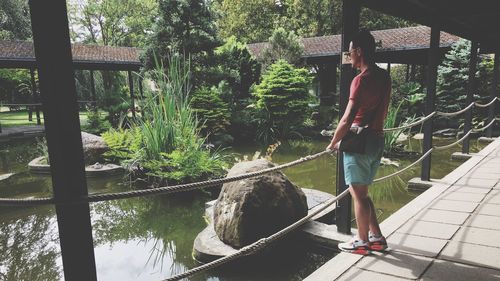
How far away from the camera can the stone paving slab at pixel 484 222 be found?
282cm

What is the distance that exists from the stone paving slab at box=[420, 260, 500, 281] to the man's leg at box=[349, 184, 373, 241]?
1.36ft

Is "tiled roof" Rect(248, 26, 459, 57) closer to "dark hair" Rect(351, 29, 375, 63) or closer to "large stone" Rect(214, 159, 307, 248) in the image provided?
"large stone" Rect(214, 159, 307, 248)

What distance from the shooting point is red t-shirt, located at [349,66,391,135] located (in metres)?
2.06

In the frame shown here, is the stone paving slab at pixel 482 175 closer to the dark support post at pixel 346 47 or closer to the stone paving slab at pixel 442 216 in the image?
the stone paving slab at pixel 442 216

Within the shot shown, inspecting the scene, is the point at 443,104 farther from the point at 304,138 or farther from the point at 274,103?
the point at 274,103

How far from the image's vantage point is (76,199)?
135cm

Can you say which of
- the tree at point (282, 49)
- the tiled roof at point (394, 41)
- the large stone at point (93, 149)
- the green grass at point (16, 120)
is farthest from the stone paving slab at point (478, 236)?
the green grass at point (16, 120)

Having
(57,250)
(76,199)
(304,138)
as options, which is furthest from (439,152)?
(76,199)

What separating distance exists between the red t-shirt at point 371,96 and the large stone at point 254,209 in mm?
1602

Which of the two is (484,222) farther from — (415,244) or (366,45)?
(366,45)

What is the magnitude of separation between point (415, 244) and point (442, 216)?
732 mm

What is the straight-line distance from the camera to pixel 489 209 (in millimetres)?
3203

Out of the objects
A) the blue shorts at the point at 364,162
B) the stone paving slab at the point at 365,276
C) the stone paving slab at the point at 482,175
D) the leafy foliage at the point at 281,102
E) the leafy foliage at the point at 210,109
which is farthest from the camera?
the leafy foliage at the point at 281,102

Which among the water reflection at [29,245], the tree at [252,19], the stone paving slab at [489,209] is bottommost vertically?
the water reflection at [29,245]
